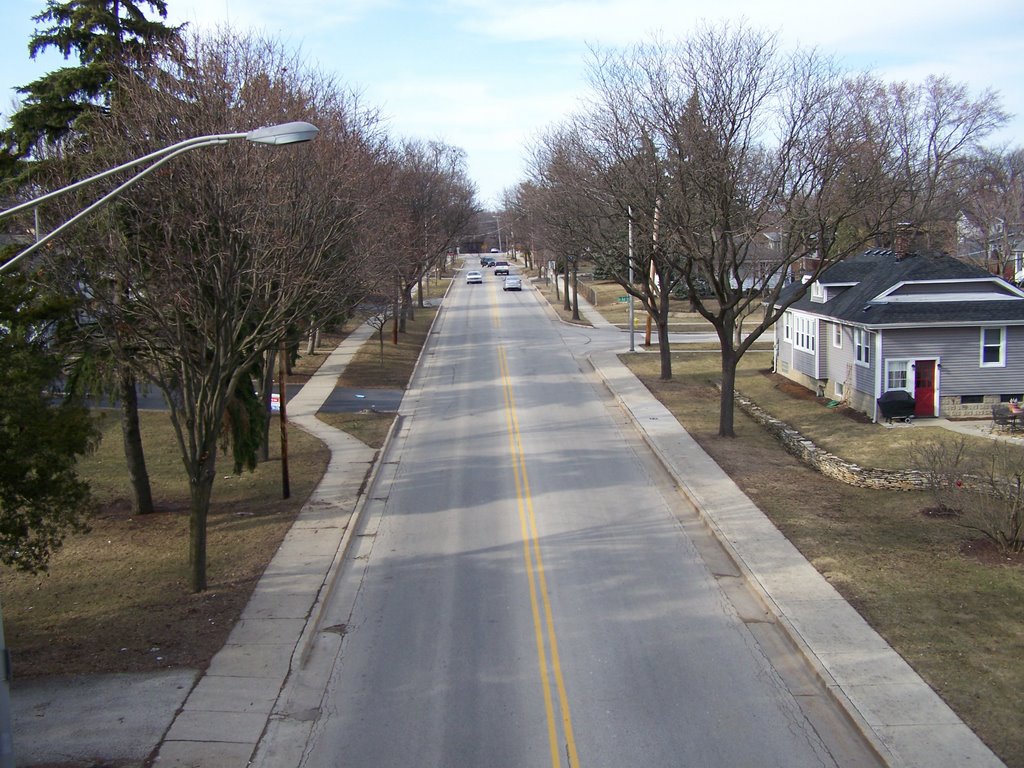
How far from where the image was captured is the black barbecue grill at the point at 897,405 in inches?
1085

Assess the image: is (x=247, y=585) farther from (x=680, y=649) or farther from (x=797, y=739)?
(x=797, y=739)

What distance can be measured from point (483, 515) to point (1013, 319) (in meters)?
18.7

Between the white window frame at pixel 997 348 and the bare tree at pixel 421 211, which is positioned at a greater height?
the bare tree at pixel 421 211

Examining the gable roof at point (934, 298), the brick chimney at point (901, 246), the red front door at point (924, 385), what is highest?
the brick chimney at point (901, 246)

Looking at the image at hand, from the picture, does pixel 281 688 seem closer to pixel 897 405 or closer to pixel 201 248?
pixel 201 248

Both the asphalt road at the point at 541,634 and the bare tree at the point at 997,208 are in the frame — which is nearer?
the asphalt road at the point at 541,634

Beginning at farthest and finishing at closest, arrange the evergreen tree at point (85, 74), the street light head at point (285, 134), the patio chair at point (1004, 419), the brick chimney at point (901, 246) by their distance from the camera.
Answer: the brick chimney at point (901, 246), the patio chair at point (1004, 419), the evergreen tree at point (85, 74), the street light head at point (285, 134)

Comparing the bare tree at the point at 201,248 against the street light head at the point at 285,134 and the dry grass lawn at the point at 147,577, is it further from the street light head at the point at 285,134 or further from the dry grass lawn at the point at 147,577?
the street light head at the point at 285,134

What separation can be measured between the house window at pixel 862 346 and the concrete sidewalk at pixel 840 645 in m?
9.93

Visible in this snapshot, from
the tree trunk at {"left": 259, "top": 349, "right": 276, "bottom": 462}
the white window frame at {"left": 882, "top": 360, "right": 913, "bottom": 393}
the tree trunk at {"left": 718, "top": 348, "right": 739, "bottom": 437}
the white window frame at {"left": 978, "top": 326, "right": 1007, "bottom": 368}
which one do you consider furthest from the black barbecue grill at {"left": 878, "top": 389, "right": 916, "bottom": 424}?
the tree trunk at {"left": 259, "top": 349, "right": 276, "bottom": 462}

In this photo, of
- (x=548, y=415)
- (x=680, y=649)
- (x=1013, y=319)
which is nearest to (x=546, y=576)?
(x=680, y=649)

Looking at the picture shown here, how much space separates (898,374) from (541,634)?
63.9 ft

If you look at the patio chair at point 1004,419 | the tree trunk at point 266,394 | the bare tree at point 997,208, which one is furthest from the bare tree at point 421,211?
the bare tree at point 997,208

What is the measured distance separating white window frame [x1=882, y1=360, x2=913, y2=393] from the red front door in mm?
223
